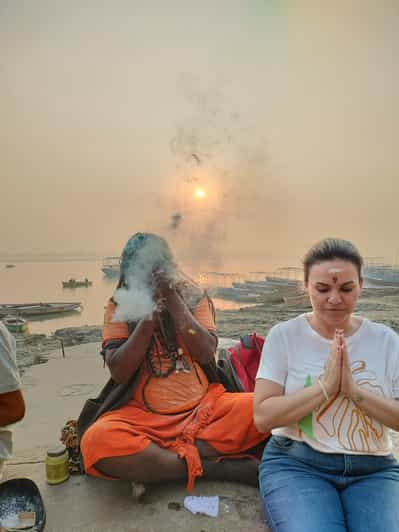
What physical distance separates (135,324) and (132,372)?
340 millimetres

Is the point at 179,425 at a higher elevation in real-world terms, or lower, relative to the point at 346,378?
lower

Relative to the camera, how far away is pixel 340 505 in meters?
1.72

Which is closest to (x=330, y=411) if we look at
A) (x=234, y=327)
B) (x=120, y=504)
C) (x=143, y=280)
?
(x=120, y=504)

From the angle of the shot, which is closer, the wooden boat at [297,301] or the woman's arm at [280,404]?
the woman's arm at [280,404]

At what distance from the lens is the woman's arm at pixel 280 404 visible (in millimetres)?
1766

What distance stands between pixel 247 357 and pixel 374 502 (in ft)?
5.09

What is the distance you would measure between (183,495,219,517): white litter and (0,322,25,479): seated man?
1.16 metres

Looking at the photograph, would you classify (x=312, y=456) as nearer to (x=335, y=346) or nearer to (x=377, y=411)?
(x=377, y=411)

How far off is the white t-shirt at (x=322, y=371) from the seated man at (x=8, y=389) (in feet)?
4.91

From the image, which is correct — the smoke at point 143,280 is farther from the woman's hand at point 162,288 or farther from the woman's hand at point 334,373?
the woman's hand at point 334,373

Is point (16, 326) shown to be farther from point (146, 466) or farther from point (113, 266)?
point (146, 466)

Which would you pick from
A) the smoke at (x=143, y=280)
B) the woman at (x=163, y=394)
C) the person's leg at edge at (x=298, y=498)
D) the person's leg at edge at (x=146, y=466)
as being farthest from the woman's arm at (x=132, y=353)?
the person's leg at edge at (x=298, y=498)

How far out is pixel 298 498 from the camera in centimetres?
171

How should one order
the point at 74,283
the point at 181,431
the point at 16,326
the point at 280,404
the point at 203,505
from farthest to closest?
the point at 74,283 < the point at 16,326 < the point at 181,431 < the point at 203,505 < the point at 280,404
